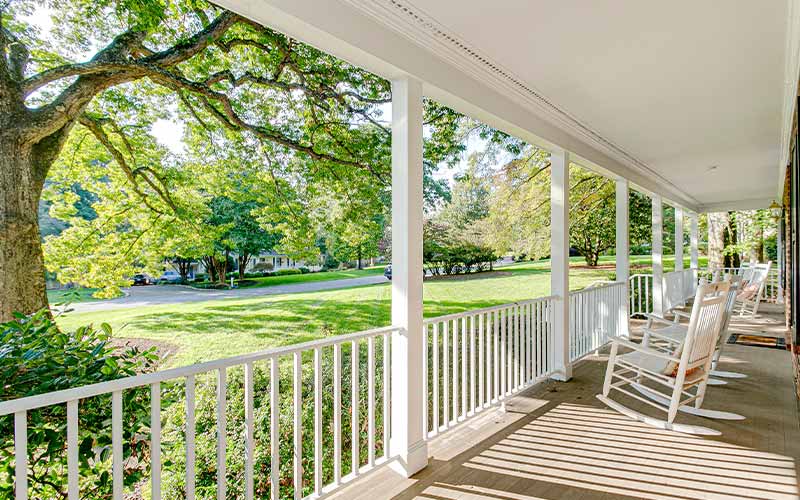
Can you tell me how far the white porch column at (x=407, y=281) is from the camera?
7.97 feet

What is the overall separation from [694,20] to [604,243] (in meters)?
9.54

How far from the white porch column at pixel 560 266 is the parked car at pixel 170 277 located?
3525mm

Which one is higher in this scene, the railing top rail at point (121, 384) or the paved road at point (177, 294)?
the paved road at point (177, 294)

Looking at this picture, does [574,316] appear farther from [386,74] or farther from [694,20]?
[386,74]

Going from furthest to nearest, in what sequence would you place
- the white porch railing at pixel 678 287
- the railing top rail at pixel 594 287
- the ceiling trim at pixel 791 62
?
the white porch railing at pixel 678 287
the railing top rail at pixel 594 287
the ceiling trim at pixel 791 62

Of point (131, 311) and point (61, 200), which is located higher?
point (61, 200)

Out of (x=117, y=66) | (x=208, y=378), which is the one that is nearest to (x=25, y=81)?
(x=117, y=66)

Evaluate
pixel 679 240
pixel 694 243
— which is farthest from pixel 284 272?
pixel 694 243

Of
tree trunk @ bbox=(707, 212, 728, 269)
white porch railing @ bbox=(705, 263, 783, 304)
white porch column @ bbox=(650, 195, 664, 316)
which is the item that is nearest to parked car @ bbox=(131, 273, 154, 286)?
white porch column @ bbox=(650, 195, 664, 316)

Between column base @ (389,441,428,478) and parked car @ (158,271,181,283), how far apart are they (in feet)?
7.24

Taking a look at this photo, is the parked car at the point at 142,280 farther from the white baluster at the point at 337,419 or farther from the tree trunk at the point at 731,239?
the tree trunk at the point at 731,239

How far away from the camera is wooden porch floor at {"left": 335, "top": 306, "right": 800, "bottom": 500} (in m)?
2.25

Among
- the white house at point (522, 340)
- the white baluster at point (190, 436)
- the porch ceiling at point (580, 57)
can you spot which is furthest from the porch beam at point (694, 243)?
the white baluster at point (190, 436)

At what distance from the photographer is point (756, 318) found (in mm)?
7473
